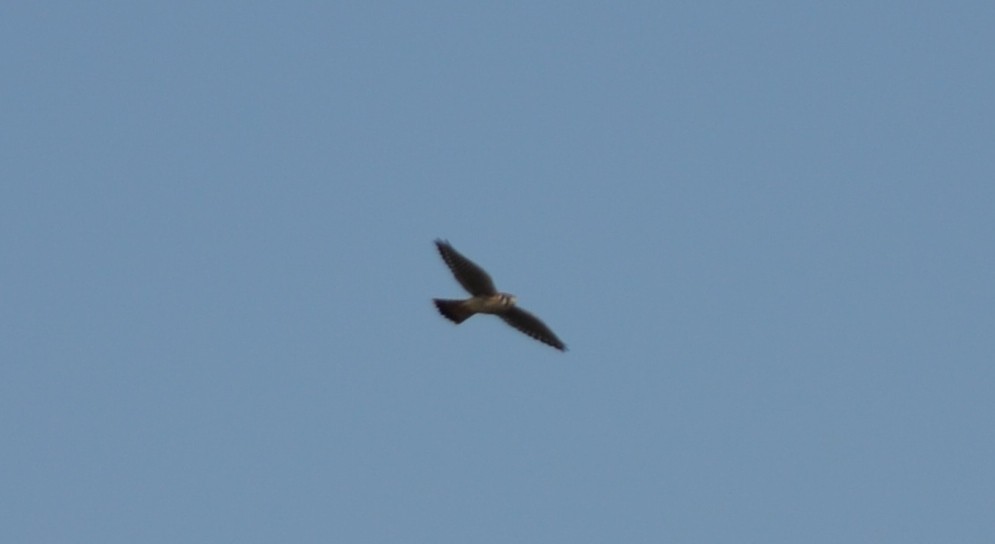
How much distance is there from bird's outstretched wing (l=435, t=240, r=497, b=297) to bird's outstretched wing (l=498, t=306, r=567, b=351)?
1.18 meters

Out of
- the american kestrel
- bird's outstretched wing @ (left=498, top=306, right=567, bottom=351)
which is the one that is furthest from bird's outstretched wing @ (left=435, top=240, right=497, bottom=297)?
bird's outstretched wing @ (left=498, top=306, right=567, bottom=351)

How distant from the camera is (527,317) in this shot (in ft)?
172

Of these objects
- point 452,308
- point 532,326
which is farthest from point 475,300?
point 532,326

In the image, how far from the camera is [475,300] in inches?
2014

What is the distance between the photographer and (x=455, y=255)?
50656mm

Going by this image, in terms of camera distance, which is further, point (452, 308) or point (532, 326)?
point (532, 326)

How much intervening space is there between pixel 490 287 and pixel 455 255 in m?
0.86

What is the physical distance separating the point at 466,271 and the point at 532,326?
2.24 metres

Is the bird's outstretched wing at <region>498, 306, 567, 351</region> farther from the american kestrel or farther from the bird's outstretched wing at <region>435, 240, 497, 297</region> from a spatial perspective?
the bird's outstretched wing at <region>435, 240, 497, 297</region>

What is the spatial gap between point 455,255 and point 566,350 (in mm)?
2837

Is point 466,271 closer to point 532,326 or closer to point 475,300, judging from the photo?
point 475,300

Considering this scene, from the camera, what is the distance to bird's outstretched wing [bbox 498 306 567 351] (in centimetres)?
5216

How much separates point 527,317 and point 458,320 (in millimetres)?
1563

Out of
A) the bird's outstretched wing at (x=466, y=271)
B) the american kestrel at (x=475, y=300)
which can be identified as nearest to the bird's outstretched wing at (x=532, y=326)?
the american kestrel at (x=475, y=300)
